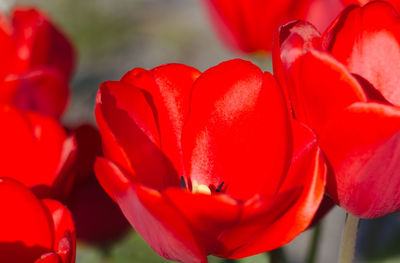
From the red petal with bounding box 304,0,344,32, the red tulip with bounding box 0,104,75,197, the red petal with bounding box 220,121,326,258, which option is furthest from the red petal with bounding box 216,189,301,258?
the red petal with bounding box 304,0,344,32

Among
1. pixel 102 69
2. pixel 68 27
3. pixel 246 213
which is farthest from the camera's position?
pixel 68 27

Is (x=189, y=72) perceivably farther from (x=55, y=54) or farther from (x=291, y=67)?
(x=55, y=54)

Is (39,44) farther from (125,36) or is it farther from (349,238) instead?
(125,36)

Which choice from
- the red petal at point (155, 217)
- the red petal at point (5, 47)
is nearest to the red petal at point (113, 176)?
the red petal at point (155, 217)

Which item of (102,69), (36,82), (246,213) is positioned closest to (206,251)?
(246,213)

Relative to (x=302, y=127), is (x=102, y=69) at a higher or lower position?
lower

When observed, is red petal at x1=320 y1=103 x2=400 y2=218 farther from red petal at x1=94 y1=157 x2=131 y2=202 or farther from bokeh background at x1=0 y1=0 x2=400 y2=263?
bokeh background at x1=0 y1=0 x2=400 y2=263

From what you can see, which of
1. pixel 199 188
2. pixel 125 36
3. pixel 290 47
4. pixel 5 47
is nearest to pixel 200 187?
pixel 199 188
